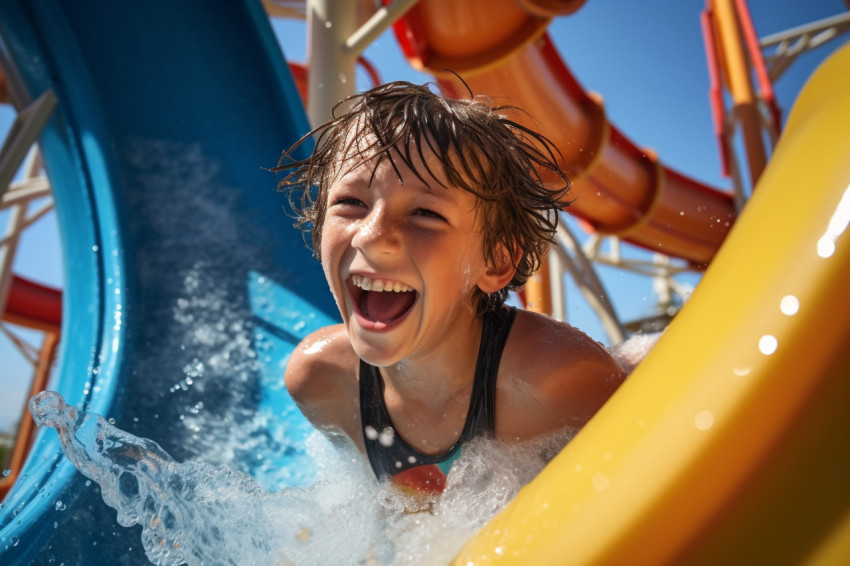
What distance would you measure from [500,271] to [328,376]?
0.33 m

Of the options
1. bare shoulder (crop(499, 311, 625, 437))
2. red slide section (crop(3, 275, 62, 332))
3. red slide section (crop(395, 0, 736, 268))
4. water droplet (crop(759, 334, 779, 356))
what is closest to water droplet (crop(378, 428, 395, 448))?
bare shoulder (crop(499, 311, 625, 437))

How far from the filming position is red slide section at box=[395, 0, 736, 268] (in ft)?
6.82

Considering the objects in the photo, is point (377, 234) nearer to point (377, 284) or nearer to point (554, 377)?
point (377, 284)

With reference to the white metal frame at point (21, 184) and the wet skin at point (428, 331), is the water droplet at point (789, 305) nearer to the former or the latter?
the wet skin at point (428, 331)

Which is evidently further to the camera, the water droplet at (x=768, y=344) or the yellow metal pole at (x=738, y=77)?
the yellow metal pole at (x=738, y=77)

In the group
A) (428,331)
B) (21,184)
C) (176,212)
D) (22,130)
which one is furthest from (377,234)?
(21,184)

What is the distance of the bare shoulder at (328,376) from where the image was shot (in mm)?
1073

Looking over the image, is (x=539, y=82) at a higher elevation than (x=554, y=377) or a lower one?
lower

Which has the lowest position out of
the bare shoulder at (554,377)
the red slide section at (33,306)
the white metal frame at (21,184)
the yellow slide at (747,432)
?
the red slide section at (33,306)

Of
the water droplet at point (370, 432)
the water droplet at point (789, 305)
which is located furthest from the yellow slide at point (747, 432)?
the water droplet at point (370, 432)

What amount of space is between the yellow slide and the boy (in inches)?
14.6

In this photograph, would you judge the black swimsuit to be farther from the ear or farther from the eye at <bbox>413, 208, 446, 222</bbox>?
the eye at <bbox>413, 208, 446, 222</bbox>

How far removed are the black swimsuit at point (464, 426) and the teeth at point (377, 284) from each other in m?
0.21

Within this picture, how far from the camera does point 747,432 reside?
1.37 ft
